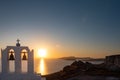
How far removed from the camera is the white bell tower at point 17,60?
13872 mm

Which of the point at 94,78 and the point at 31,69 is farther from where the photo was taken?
the point at 94,78

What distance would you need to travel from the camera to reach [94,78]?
1811 centimetres

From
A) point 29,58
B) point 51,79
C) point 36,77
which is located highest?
point 29,58

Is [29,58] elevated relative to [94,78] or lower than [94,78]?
elevated

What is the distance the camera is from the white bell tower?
1387 centimetres

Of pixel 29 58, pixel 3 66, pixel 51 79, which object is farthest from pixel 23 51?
pixel 51 79

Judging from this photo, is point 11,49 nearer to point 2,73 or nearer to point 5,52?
point 5,52

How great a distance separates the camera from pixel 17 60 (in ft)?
46.6

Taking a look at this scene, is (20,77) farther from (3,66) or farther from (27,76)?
(3,66)

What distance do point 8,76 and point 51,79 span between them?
47.0 feet

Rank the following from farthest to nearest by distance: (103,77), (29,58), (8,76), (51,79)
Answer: (51,79), (103,77), (29,58), (8,76)

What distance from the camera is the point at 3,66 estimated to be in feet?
46.5

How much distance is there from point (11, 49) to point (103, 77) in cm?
849

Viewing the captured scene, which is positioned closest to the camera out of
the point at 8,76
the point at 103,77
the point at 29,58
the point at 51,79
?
the point at 8,76
